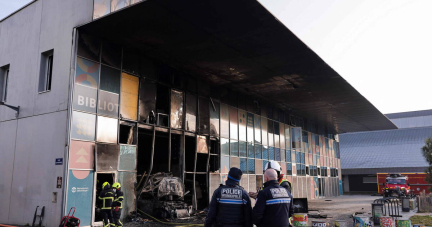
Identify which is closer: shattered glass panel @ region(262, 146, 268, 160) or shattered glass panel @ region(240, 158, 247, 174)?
shattered glass panel @ region(240, 158, 247, 174)

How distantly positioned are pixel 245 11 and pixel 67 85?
786 centimetres

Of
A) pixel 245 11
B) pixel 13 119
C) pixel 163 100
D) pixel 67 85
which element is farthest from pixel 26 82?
pixel 245 11

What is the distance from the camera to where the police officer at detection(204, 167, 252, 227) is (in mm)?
6012

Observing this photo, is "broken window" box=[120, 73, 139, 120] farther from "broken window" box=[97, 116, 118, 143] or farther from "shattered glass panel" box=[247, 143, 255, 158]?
"shattered glass panel" box=[247, 143, 255, 158]

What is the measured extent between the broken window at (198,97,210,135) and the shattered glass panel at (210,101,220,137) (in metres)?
0.34

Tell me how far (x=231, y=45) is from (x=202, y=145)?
7.07 m

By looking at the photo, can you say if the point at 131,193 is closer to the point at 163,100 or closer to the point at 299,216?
the point at 163,100

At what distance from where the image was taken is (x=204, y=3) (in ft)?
42.7

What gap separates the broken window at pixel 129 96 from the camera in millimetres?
16703

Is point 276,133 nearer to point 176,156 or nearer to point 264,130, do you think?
point 264,130

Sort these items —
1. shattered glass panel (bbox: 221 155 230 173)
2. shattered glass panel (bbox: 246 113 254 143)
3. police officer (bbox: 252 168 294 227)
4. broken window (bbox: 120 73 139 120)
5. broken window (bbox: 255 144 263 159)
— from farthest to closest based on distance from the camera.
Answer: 1. broken window (bbox: 255 144 263 159)
2. shattered glass panel (bbox: 246 113 254 143)
3. shattered glass panel (bbox: 221 155 230 173)
4. broken window (bbox: 120 73 139 120)
5. police officer (bbox: 252 168 294 227)

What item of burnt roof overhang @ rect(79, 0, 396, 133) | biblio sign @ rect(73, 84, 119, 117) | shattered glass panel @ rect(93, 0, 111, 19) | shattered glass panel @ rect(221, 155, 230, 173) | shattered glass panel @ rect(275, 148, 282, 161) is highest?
shattered glass panel @ rect(93, 0, 111, 19)

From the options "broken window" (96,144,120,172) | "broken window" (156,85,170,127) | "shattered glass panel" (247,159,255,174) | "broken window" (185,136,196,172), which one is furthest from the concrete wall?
"shattered glass panel" (247,159,255,174)

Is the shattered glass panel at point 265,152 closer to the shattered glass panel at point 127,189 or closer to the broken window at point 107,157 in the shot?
the shattered glass panel at point 127,189
